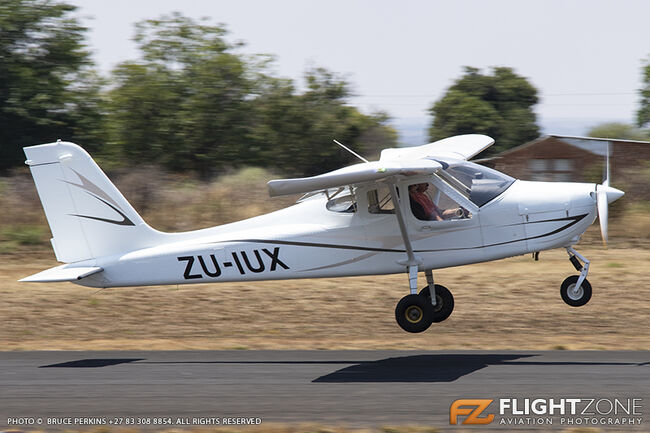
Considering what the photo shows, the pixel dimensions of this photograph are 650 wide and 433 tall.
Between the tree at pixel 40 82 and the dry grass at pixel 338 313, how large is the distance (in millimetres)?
14417

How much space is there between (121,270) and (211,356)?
1.94m

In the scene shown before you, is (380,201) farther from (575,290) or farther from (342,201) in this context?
(575,290)

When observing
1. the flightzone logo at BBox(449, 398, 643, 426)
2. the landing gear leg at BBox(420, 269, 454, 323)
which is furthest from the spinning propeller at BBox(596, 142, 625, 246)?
the flightzone logo at BBox(449, 398, 643, 426)

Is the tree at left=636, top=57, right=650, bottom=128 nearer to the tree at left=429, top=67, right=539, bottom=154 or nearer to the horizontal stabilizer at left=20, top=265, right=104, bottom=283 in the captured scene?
the tree at left=429, top=67, right=539, bottom=154

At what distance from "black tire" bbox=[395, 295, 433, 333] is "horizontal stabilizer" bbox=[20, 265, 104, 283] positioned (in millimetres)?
4492

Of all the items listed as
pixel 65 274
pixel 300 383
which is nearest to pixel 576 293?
pixel 300 383

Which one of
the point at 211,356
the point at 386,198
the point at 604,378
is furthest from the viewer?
the point at 211,356

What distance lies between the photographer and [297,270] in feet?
42.1

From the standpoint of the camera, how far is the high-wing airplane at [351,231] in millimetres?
12359

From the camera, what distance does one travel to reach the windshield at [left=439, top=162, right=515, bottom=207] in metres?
12.4

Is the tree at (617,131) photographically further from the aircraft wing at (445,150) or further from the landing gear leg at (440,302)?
the landing gear leg at (440,302)

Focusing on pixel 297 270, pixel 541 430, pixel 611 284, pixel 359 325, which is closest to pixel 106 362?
pixel 297 270

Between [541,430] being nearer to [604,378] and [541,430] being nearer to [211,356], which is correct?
[604,378]

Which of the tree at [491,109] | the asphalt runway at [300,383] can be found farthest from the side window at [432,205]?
the tree at [491,109]
